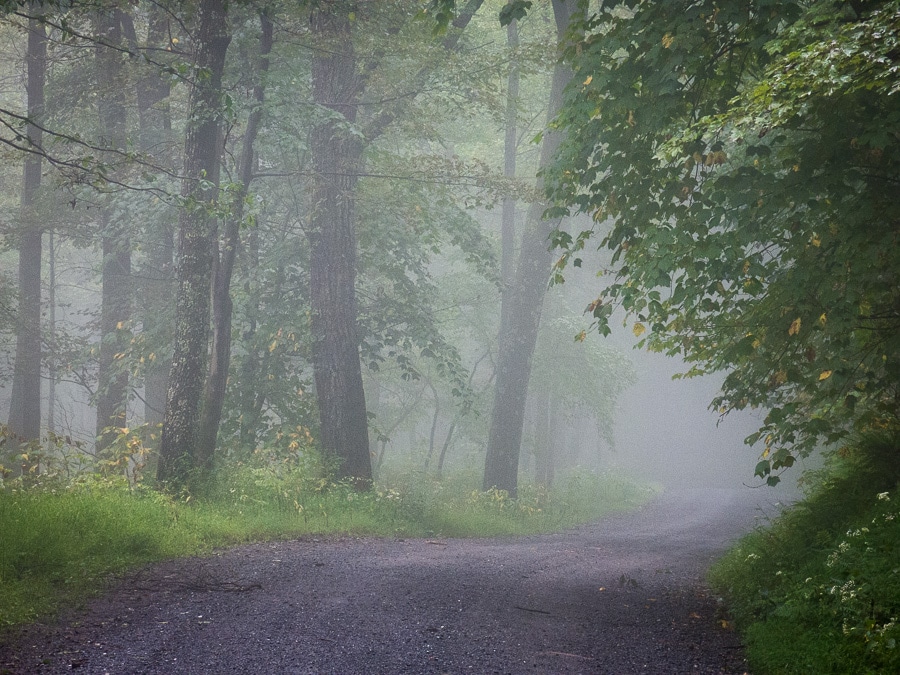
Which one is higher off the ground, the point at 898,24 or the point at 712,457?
the point at 898,24

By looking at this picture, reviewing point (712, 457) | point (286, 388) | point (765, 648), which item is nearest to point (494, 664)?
point (765, 648)

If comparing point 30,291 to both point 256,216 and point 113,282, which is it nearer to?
point 113,282

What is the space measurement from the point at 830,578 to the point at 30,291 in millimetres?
18412

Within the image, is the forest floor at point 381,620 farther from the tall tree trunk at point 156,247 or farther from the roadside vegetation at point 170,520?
the tall tree trunk at point 156,247

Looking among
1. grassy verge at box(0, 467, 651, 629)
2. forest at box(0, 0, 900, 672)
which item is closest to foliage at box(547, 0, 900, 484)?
forest at box(0, 0, 900, 672)

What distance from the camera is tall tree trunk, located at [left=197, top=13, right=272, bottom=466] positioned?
10.0 metres

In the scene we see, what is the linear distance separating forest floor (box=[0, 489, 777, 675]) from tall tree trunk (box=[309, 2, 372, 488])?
3547 millimetres

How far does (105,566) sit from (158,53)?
10.6 meters

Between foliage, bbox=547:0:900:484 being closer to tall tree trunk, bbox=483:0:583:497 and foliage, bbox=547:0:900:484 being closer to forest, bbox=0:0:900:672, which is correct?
forest, bbox=0:0:900:672

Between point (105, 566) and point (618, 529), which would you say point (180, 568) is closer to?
point (105, 566)

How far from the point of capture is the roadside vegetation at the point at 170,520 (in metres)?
5.51

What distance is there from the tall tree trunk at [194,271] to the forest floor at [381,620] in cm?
249

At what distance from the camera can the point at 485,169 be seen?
14.0 meters

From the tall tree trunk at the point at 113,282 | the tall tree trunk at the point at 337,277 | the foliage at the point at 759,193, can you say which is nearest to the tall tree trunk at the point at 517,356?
the tall tree trunk at the point at 337,277
